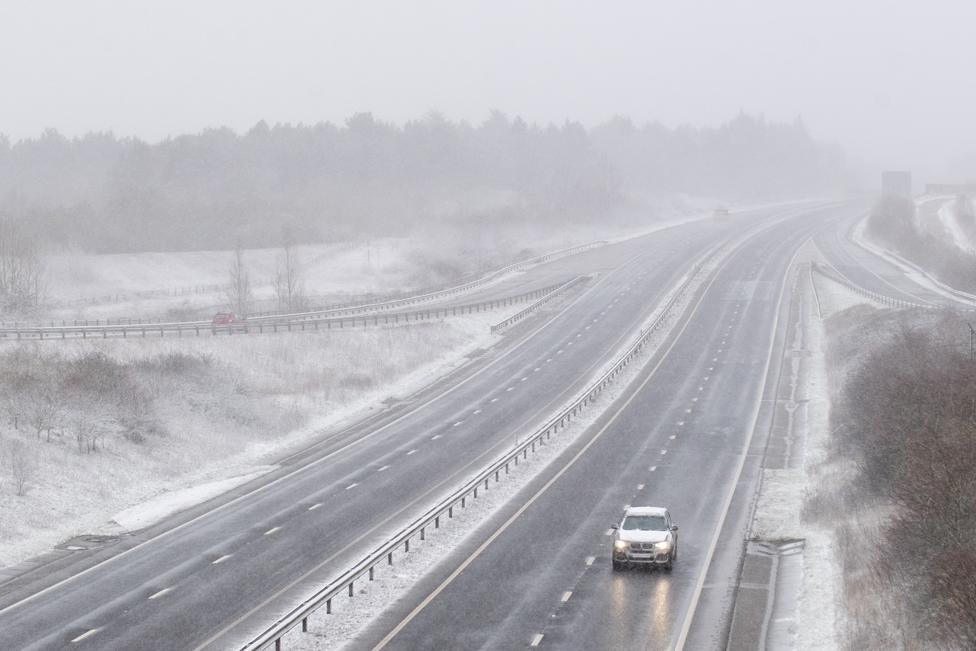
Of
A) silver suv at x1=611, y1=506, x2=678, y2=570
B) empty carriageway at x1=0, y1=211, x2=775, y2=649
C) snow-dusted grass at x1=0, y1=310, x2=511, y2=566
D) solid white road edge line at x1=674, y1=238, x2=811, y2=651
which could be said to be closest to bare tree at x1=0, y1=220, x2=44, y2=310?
snow-dusted grass at x1=0, y1=310, x2=511, y2=566

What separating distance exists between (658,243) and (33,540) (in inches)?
4517

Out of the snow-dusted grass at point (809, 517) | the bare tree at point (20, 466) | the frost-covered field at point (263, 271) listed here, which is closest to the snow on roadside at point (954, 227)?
the frost-covered field at point (263, 271)

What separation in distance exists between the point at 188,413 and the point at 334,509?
15.7m

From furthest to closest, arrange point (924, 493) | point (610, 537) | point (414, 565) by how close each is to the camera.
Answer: point (610, 537)
point (414, 565)
point (924, 493)

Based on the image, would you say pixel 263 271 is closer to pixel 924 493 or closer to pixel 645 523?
pixel 645 523

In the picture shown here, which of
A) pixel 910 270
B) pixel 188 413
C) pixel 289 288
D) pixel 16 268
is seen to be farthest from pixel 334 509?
pixel 910 270

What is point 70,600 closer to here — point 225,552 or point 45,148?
point 225,552

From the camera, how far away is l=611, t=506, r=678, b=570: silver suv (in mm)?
30297

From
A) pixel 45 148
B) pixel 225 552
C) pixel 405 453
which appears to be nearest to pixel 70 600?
pixel 225 552

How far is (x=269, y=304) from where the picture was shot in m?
107

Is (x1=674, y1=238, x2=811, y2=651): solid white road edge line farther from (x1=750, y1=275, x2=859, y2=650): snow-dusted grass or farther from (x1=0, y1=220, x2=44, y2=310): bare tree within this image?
(x1=0, y1=220, x2=44, y2=310): bare tree

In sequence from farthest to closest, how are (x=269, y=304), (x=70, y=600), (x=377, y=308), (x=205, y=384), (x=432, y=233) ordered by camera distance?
(x=432, y=233)
(x=269, y=304)
(x=377, y=308)
(x=205, y=384)
(x=70, y=600)

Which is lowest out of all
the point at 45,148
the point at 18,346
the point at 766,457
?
the point at 766,457

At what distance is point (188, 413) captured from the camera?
170 ft
